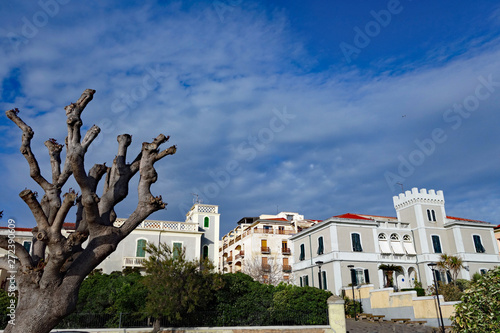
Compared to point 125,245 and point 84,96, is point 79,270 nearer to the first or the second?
point 84,96

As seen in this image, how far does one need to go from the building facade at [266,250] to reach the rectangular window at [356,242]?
1338cm

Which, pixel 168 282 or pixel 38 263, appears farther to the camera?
pixel 168 282

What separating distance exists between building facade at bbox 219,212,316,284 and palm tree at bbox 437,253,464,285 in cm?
1848

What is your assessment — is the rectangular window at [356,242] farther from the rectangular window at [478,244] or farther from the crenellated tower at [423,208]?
the rectangular window at [478,244]

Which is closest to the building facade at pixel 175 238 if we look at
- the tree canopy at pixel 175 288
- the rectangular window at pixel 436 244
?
the tree canopy at pixel 175 288

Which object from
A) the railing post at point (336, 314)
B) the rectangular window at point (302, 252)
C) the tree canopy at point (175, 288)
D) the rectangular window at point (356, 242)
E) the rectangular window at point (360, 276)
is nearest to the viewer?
the tree canopy at point (175, 288)

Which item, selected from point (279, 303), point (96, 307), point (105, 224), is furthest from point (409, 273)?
point (105, 224)

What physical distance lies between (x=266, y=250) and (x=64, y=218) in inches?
1670

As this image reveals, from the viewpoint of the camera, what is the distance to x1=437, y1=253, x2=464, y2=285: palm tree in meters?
34.5

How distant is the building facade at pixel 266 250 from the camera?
46.5 metres

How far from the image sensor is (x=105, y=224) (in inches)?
340

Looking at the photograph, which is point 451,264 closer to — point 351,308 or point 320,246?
point 320,246

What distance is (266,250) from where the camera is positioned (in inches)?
1924

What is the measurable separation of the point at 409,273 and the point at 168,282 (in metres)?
28.3
